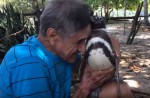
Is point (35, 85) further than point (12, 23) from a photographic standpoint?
No

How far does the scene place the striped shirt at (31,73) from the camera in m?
1.60

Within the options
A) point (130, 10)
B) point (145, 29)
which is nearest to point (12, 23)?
point (145, 29)

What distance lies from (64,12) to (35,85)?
393mm

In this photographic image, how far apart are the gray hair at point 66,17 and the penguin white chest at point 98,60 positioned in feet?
0.66

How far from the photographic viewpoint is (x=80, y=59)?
80.2 inches

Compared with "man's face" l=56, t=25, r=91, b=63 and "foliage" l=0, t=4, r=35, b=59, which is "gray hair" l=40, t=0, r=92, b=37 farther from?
"foliage" l=0, t=4, r=35, b=59

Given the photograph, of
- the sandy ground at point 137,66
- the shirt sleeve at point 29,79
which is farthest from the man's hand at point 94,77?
the sandy ground at point 137,66

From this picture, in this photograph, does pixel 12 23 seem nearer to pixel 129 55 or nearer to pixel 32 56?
pixel 32 56

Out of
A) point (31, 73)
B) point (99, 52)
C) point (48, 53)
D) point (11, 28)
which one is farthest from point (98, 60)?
point (11, 28)

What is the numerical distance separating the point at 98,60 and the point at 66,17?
0.35 meters

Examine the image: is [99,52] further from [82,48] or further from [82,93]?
[82,93]

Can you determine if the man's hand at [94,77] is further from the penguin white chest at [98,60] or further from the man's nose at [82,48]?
the man's nose at [82,48]

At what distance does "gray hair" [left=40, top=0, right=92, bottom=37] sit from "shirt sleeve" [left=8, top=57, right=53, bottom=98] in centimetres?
20

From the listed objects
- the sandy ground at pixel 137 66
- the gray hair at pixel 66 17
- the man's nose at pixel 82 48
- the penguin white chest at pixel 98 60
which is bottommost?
the sandy ground at pixel 137 66
